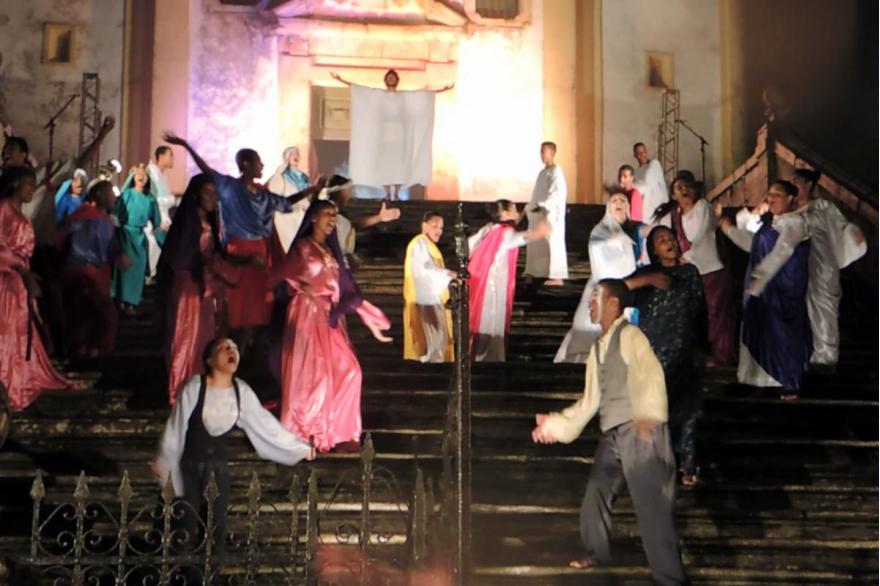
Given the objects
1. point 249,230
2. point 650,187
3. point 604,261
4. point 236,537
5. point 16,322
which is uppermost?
point 650,187

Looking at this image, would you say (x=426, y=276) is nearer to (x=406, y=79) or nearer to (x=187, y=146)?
(x=187, y=146)

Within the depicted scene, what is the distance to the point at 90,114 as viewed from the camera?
744 inches

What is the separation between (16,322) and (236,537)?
3037 millimetres

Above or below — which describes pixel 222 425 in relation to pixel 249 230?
below

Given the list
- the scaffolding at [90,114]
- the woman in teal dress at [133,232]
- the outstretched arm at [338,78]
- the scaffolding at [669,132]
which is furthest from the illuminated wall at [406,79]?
the woman in teal dress at [133,232]

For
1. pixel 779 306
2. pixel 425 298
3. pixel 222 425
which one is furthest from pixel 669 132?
pixel 222 425

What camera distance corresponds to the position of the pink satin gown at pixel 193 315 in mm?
9312

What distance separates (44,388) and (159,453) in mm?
2969

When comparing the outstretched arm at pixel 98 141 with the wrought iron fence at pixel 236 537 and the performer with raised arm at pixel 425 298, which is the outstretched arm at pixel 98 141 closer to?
the performer with raised arm at pixel 425 298

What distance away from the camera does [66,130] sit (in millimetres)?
18781

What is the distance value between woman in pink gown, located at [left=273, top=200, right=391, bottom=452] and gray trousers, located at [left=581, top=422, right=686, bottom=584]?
223 centimetres

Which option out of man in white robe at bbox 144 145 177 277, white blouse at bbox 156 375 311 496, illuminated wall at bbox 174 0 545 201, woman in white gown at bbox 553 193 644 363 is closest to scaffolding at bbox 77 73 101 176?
illuminated wall at bbox 174 0 545 201

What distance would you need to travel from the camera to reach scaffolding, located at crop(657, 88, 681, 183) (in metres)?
19.7

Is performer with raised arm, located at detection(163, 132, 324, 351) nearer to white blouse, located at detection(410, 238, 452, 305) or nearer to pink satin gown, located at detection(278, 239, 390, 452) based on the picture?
white blouse, located at detection(410, 238, 452, 305)
